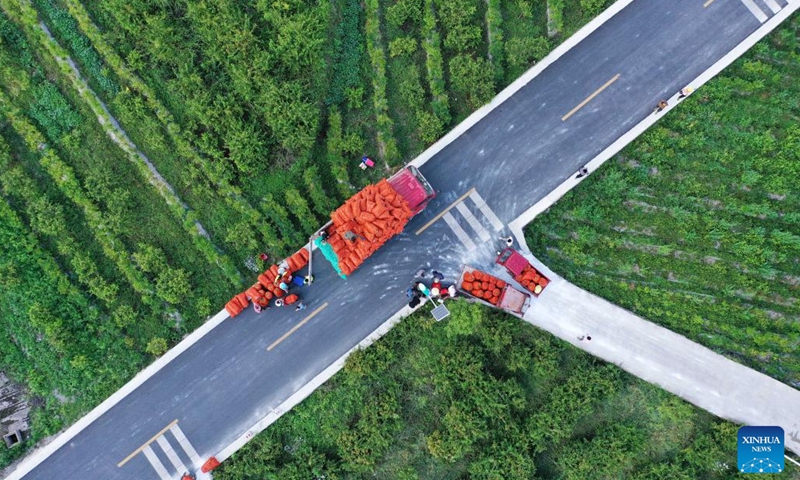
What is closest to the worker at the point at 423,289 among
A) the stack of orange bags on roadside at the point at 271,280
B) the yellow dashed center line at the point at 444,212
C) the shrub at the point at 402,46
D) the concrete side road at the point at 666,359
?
the yellow dashed center line at the point at 444,212

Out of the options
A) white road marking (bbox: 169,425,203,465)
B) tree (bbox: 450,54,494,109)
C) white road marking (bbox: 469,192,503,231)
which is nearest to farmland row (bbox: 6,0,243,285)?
white road marking (bbox: 169,425,203,465)

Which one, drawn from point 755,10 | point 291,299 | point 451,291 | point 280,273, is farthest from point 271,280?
point 755,10

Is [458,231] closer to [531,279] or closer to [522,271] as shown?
[522,271]

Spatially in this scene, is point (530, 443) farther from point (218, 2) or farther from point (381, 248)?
point (218, 2)

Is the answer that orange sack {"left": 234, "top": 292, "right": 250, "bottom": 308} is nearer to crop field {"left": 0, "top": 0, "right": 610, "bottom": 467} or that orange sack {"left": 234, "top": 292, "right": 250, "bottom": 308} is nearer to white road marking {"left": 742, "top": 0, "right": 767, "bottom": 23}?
crop field {"left": 0, "top": 0, "right": 610, "bottom": 467}

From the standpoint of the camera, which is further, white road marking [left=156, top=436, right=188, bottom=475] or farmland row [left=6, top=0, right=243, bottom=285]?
farmland row [left=6, top=0, right=243, bottom=285]
